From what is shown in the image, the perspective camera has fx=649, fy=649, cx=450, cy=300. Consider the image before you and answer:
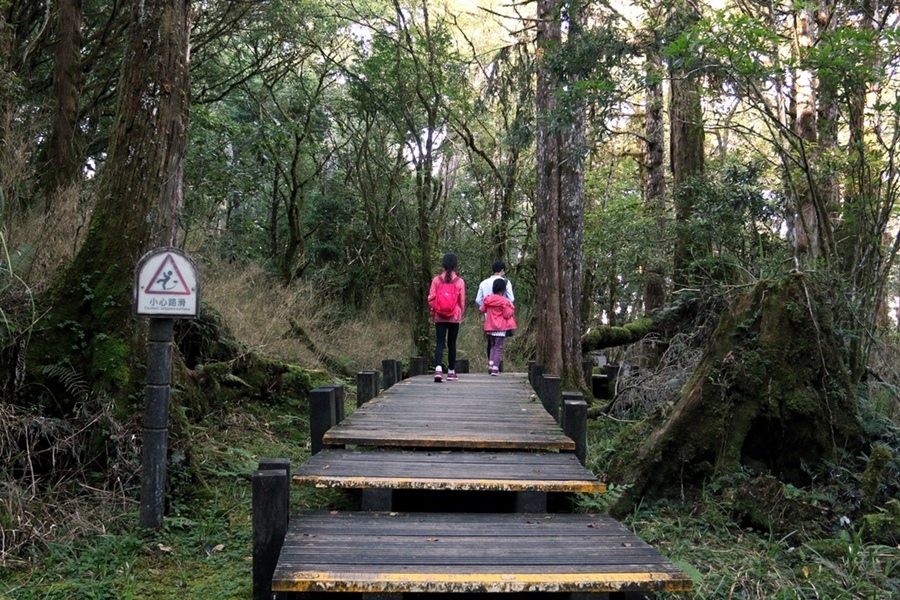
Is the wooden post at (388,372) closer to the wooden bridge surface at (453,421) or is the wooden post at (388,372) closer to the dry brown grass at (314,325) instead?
the wooden bridge surface at (453,421)

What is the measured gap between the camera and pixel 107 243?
5.56 metres

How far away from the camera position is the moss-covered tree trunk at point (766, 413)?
5.39 meters

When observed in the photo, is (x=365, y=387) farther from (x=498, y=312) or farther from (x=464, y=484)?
(x=498, y=312)

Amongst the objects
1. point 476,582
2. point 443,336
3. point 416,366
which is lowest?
point 476,582

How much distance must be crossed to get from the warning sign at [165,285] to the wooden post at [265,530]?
5.09ft

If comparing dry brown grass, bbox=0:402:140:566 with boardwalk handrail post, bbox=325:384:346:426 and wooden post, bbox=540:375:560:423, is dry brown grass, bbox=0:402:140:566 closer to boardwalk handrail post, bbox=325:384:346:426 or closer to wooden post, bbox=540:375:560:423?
boardwalk handrail post, bbox=325:384:346:426

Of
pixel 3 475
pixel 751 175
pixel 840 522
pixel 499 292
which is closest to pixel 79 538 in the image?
pixel 3 475

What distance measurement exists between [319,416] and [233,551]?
1298 millimetres

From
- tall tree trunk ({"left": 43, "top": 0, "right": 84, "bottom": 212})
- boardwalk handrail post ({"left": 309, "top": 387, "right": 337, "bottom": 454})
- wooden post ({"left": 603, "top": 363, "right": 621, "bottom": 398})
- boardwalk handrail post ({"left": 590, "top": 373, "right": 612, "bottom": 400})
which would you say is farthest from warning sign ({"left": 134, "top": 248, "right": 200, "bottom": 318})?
boardwalk handrail post ({"left": 590, "top": 373, "right": 612, "bottom": 400})

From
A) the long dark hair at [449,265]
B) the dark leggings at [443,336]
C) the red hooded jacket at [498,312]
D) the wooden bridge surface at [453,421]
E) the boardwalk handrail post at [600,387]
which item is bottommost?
the boardwalk handrail post at [600,387]

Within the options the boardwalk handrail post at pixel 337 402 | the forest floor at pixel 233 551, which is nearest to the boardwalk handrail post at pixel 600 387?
the forest floor at pixel 233 551

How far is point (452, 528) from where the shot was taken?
4016 mm

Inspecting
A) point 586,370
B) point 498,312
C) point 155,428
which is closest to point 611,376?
point 586,370

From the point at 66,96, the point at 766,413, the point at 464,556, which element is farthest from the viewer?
the point at 66,96
